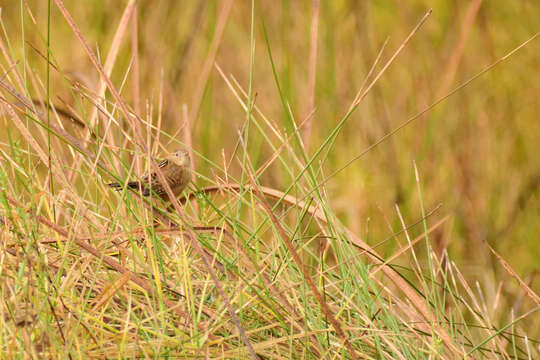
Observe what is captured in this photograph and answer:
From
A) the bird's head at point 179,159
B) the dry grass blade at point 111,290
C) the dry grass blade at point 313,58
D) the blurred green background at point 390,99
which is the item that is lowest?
the blurred green background at point 390,99

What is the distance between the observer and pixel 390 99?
303 cm

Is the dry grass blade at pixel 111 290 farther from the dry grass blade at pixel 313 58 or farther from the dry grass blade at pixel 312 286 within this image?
the dry grass blade at pixel 313 58

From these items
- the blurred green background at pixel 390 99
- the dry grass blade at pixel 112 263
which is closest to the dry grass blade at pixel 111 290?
the dry grass blade at pixel 112 263

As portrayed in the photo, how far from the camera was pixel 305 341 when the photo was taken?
0.87m

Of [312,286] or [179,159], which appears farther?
[179,159]

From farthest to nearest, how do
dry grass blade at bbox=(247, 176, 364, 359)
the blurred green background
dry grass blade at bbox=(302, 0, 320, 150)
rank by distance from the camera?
the blurred green background
dry grass blade at bbox=(302, 0, 320, 150)
dry grass blade at bbox=(247, 176, 364, 359)

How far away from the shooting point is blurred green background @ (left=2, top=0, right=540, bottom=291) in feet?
8.35

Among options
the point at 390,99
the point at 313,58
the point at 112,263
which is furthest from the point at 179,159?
the point at 390,99

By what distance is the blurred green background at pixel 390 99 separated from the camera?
254 cm

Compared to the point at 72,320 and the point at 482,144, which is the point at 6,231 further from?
the point at 482,144

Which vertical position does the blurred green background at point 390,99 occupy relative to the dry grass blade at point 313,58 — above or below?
below

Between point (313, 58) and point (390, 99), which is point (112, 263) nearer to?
point (313, 58)

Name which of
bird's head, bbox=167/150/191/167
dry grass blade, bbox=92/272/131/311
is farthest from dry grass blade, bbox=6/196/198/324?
bird's head, bbox=167/150/191/167

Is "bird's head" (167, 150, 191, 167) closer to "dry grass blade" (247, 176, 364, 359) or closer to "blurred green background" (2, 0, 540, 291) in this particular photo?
"dry grass blade" (247, 176, 364, 359)
